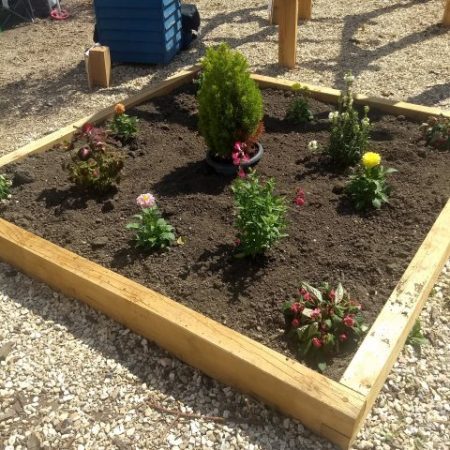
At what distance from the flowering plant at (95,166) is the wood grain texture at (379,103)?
198 cm

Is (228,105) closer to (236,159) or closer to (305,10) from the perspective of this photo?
(236,159)

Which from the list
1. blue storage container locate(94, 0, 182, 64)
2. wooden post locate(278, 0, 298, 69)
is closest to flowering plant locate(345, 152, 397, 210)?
wooden post locate(278, 0, 298, 69)

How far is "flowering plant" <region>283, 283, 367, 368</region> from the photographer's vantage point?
244 cm

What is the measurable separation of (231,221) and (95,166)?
3.59ft

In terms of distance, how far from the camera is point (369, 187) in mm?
3320

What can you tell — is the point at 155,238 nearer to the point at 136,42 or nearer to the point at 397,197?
the point at 397,197

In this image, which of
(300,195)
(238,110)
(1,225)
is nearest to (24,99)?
(1,225)

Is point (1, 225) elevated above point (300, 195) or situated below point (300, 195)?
below

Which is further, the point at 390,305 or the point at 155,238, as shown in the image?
the point at 155,238

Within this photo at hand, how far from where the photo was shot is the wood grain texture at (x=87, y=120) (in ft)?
13.6

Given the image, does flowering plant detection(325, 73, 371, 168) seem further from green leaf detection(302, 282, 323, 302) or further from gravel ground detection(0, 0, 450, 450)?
green leaf detection(302, 282, 323, 302)

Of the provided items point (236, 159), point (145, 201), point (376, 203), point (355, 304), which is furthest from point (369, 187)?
point (145, 201)

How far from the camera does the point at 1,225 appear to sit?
3.34 m

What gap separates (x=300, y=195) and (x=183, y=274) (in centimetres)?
A: 85
